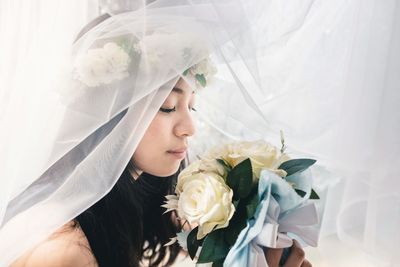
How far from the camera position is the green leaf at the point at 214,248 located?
76 centimetres

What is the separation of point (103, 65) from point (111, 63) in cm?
1

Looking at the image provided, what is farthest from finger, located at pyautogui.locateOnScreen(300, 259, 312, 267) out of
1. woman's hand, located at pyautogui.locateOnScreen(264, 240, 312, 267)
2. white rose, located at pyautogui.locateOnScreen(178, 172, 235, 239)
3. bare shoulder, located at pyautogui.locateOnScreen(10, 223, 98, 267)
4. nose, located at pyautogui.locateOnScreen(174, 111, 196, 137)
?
bare shoulder, located at pyautogui.locateOnScreen(10, 223, 98, 267)

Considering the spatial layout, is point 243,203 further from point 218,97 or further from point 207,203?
point 218,97

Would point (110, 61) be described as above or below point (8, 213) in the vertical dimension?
above

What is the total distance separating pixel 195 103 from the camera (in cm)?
98

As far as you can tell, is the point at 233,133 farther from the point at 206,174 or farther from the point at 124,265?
the point at 124,265

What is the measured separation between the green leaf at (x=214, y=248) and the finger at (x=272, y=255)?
0.26ft

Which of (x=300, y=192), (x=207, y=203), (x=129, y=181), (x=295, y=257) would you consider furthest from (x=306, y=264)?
(x=129, y=181)

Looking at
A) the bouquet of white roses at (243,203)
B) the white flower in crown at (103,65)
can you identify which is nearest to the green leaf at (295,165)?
the bouquet of white roses at (243,203)

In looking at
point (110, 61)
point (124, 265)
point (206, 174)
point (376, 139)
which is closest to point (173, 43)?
point (110, 61)

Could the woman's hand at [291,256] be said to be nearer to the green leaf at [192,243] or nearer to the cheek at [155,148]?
the green leaf at [192,243]

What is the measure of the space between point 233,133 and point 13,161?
1.41ft

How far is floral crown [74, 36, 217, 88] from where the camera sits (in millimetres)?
764

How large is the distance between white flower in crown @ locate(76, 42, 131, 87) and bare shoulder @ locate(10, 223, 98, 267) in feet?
1.22
